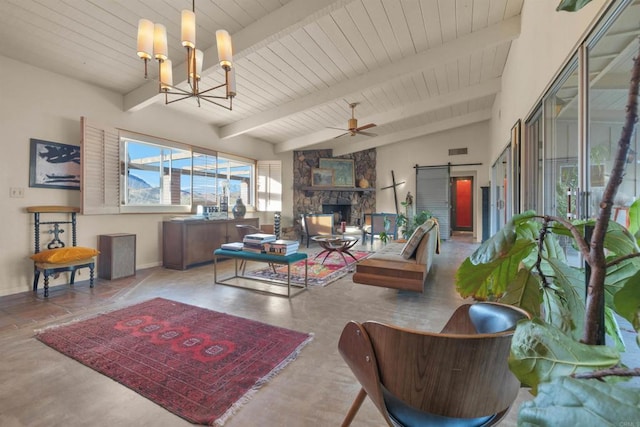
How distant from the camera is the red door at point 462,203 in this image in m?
10.9

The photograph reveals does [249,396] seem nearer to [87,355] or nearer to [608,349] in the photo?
[87,355]

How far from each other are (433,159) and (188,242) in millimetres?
7025

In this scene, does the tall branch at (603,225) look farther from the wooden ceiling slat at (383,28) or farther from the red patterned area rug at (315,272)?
the red patterned area rug at (315,272)

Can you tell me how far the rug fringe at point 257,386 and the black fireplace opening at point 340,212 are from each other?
23.0ft

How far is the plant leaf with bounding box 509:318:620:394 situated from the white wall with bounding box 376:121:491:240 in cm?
848

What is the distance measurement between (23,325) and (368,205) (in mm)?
8115

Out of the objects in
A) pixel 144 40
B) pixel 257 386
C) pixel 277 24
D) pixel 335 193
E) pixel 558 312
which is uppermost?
pixel 277 24

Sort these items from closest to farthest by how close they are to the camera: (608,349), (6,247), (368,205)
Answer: (608,349), (6,247), (368,205)

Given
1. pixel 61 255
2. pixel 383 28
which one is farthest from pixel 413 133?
pixel 61 255

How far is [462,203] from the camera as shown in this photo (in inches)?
438

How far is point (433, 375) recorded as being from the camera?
860 millimetres

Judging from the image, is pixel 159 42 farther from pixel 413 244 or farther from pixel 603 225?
pixel 413 244

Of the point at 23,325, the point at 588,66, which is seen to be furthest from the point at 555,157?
the point at 23,325

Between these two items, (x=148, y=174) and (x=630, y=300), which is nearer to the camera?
(x=630, y=300)
